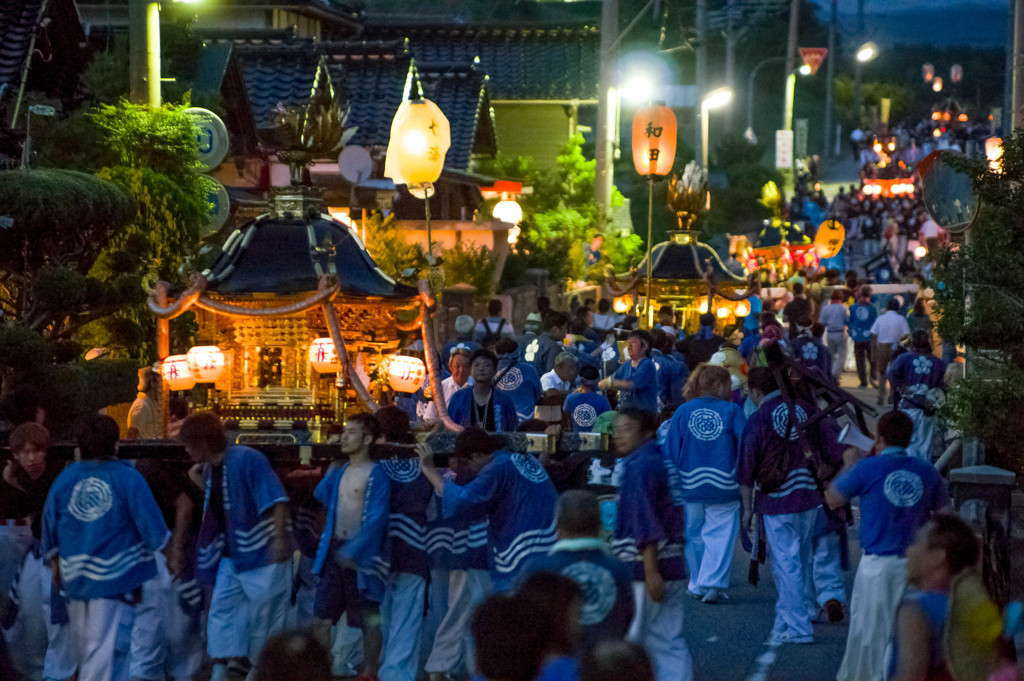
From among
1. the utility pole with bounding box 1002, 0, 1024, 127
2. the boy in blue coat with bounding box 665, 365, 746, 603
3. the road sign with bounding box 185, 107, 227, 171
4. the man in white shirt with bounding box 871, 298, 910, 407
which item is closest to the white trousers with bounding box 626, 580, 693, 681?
the boy in blue coat with bounding box 665, 365, 746, 603

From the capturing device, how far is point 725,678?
344 inches

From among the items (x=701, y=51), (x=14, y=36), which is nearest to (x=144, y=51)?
(x=14, y=36)

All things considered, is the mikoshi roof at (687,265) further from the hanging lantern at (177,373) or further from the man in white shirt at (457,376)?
the hanging lantern at (177,373)

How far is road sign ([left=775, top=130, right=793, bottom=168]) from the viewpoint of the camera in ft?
178

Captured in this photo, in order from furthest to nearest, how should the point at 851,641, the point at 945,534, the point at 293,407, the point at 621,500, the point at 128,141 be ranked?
the point at 128,141
the point at 293,407
the point at 851,641
the point at 621,500
the point at 945,534

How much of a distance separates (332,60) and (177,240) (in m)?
12.9

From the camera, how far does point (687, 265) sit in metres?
26.0

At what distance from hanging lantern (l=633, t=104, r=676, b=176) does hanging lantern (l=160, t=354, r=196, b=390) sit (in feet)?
43.3

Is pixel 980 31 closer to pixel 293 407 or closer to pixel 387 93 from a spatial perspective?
pixel 387 93

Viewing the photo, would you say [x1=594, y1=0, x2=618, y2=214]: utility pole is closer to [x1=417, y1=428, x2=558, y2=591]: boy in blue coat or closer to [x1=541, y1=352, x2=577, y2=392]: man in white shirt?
[x1=541, y1=352, x2=577, y2=392]: man in white shirt

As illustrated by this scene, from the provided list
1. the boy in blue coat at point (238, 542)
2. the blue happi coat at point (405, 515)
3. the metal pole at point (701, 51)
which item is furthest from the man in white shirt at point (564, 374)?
the metal pole at point (701, 51)

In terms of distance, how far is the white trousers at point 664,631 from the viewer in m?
7.67

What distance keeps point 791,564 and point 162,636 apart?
4.13 meters

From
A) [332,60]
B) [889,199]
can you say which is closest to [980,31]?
[889,199]
